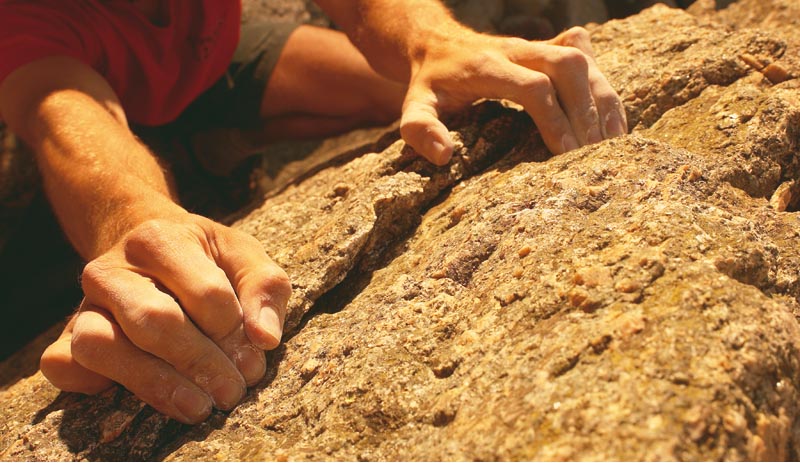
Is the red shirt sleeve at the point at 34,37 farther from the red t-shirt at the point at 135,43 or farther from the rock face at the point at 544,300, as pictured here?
the rock face at the point at 544,300

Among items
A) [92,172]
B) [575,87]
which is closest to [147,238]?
[92,172]

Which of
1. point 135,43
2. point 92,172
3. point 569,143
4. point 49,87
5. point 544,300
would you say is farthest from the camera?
point 135,43

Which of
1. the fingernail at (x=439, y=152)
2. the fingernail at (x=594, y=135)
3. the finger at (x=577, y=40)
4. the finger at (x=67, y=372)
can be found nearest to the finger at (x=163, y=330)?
the finger at (x=67, y=372)

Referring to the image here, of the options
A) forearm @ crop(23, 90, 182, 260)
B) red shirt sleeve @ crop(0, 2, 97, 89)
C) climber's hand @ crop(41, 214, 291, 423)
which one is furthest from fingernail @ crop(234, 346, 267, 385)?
red shirt sleeve @ crop(0, 2, 97, 89)

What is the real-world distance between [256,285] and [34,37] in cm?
119

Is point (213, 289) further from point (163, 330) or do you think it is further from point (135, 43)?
point (135, 43)

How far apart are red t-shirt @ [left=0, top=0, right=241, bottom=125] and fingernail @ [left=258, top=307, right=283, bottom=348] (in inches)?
46.1

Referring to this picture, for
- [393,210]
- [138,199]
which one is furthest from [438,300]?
[138,199]

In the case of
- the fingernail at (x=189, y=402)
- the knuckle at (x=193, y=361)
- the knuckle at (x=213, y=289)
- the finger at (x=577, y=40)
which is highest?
the finger at (x=577, y=40)

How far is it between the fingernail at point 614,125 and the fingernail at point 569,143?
86 millimetres

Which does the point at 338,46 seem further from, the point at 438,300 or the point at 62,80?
the point at 438,300

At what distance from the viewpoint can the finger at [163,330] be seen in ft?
4.05

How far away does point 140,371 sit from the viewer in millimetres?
1274

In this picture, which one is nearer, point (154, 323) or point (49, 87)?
point (154, 323)
